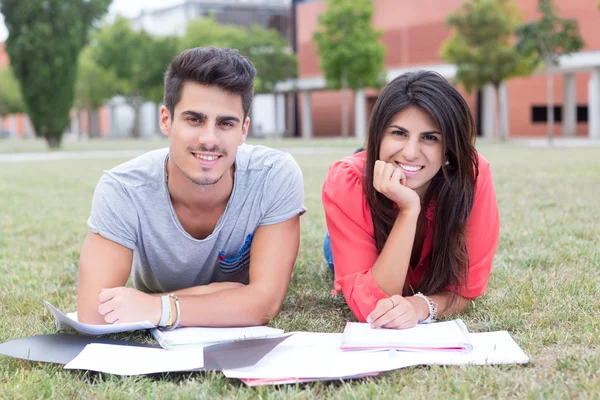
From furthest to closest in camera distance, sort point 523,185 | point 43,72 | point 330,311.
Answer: point 43,72
point 523,185
point 330,311

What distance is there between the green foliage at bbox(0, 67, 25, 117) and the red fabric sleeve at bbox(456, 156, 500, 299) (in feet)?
205

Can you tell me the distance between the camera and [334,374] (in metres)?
2.40

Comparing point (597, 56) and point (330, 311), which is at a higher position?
point (597, 56)

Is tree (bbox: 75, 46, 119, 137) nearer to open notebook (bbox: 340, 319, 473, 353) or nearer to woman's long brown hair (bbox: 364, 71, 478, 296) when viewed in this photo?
woman's long brown hair (bbox: 364, 71, 478, 296)

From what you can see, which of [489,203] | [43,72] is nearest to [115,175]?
[489,203]

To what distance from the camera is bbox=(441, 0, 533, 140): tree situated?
2736 cm

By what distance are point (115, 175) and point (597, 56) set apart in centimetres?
3572

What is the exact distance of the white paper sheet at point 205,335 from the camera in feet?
9.27

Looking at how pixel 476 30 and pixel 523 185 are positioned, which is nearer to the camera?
pixel 523 185

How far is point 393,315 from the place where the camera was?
294cm

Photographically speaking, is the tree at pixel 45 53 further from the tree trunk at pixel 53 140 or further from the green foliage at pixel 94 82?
the green foliage at pixel 94 82

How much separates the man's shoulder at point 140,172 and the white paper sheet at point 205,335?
2.45 ft

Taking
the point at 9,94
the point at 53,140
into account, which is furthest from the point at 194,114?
the point at 9,94

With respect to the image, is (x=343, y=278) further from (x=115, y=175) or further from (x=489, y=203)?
(x=115, y=175)
